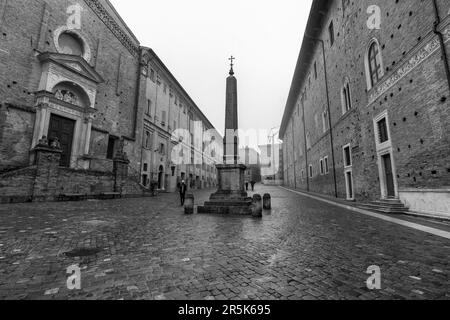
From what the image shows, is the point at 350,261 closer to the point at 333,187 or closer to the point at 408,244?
the point at 408,244

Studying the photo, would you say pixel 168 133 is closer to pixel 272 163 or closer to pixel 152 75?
pixel 152 75

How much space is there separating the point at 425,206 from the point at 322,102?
14778 millimetres

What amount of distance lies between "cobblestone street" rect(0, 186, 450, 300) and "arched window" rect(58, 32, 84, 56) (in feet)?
53.6

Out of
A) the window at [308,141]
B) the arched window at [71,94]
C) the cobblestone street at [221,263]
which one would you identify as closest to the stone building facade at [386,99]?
the cobblestone street at [221,263]

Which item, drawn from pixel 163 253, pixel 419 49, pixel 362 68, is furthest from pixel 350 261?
pixel 362 68

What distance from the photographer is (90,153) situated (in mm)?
17609

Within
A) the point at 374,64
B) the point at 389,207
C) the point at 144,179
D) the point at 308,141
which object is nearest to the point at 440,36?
the point at 374,64

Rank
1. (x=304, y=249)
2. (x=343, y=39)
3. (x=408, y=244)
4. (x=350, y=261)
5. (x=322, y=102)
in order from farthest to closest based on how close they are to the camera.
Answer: (x=322, y=102) < (x=343, y=39) < (x=408, y=244) < (x=304, y=249) < (x=350, y=261)

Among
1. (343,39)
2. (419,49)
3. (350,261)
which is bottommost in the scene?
(350,261)

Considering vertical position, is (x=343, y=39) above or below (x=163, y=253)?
above

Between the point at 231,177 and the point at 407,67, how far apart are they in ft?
27.8

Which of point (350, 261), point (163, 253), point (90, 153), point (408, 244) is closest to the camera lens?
point (350, 261)

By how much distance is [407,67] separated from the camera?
8.42 metres

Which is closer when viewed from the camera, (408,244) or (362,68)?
(408,244)
